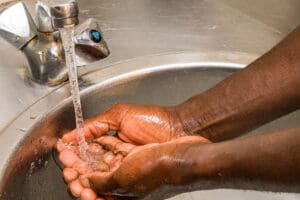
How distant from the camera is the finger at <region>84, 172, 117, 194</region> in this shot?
607mm

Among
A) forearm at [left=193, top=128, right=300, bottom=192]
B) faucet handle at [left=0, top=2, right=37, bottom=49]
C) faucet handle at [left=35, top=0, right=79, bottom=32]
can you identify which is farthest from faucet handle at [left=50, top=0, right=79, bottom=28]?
forearm at [left=193, top=128, right=300, bottom=192]

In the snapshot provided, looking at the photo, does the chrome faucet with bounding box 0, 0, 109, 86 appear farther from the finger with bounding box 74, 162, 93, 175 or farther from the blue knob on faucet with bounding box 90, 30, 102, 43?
the finger with bounding box 74, 162, 93, 175

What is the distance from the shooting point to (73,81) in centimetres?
63

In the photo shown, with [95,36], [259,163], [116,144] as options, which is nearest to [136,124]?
[116,144]

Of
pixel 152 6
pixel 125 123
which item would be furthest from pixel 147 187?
pixel 152 6

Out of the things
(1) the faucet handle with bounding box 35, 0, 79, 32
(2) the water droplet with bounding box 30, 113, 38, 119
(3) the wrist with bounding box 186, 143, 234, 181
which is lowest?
(2) the water droplet with bounding box 30, 113, 38, 119

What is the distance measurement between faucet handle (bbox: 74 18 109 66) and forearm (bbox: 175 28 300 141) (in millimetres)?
151

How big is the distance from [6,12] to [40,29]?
51 millimetres

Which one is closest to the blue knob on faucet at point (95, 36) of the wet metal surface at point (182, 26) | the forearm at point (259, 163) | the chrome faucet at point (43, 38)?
the chrome faucet at point (43, 38)

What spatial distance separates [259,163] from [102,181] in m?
0.24

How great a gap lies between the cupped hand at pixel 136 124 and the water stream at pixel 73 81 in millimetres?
12

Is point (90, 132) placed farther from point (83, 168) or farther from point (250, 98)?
point (250, 98)

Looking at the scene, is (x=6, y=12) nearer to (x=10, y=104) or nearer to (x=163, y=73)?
(x=10, y=104)

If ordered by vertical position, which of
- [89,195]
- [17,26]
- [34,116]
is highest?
[17,26]
